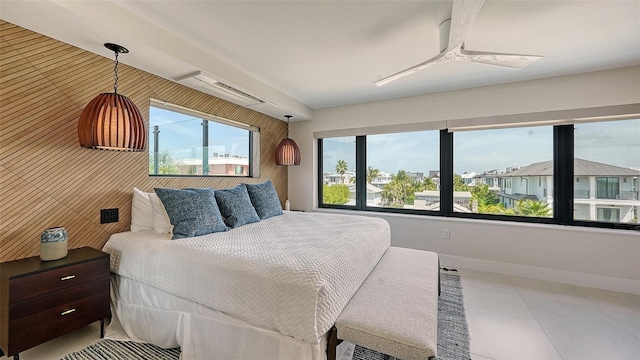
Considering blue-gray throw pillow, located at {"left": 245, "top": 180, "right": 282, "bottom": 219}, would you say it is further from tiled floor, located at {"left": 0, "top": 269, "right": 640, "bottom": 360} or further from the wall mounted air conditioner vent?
tiled floor, located at {"left": 0, "top": 269, "right": 640, "bottom": 360}

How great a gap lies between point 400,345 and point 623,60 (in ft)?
11.7

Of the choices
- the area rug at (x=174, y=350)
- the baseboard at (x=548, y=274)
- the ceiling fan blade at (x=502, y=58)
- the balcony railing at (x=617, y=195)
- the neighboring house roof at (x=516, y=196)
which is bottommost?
the area rug at (x=174, y=350)

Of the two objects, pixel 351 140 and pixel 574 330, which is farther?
pixel 351 140

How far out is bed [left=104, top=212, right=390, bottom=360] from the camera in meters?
1.35

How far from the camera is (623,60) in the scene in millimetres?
2572

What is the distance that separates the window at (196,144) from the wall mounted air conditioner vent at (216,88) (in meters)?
0.29

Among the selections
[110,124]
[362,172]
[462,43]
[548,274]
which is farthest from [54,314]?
[548,274]

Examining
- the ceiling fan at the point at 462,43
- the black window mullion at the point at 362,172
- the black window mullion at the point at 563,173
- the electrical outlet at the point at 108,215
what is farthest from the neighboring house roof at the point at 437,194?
the electrical outlet at the point at 108,215

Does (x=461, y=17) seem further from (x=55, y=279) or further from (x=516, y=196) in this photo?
(x=55, y=279)

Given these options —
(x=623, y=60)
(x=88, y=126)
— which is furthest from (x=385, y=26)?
(x=623, y=60)

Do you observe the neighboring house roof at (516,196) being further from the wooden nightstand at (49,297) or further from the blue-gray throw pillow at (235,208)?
the wooden nightstand at (49,297)

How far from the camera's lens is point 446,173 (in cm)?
377

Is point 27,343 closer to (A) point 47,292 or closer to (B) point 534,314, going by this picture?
(A) point 47,292

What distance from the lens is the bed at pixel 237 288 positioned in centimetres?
135
